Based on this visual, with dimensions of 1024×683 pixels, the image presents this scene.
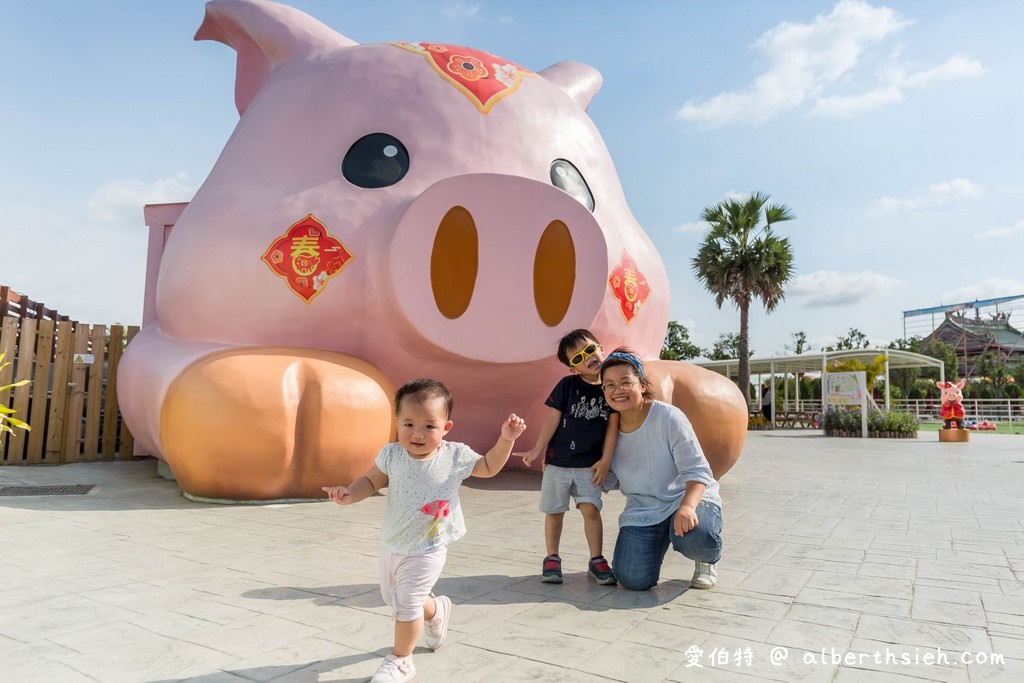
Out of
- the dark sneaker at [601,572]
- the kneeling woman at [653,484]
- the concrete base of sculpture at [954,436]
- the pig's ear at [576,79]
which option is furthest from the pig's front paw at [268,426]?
the concrete base of sculpture at [954,436]

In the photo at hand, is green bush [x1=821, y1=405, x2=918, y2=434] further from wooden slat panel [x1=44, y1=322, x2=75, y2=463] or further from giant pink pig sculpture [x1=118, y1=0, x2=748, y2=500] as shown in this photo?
wooden slat panel [x1=44, y1=322, x2=75, y2=463]

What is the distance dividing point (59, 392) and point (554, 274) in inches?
245

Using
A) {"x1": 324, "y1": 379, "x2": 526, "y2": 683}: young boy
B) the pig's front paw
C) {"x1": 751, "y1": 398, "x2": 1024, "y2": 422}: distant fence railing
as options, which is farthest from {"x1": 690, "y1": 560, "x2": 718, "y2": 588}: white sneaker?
{"x1": 751, "y1": 398, "x2": 1024, "y2": 422}: distant fence railing

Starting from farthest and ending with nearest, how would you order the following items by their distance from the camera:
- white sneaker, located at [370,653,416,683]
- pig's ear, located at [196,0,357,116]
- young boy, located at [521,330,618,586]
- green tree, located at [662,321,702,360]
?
green tree, located at [662,321,702,360], pig's ear, located at [196,0,357,116], young boy, located at [521,330,618,586], white sneaker, located at [370,653,416,683]

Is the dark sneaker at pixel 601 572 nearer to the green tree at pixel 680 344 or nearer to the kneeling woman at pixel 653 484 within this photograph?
the kneeling woman at pixel 653 484

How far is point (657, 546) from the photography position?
10.3 ft

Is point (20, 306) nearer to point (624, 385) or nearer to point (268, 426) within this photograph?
point (268, 426)

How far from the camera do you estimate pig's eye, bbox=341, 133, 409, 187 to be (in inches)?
236

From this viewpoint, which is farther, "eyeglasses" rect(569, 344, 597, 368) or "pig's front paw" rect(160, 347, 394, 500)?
"pig's front paw" rect(160, 347, 394, 500)

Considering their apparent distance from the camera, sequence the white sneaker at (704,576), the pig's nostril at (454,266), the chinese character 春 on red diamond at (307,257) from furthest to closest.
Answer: the pig's nostril at (454,266) < the chinese character 春 on red diamond at (307,257) < the white sneaker at (704,576)

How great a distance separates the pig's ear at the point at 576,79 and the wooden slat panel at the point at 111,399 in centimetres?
613

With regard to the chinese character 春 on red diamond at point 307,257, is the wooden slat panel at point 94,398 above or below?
below

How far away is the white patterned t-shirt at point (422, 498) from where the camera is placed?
2252mm

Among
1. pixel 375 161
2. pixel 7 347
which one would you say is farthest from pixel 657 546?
pixel 7 347
